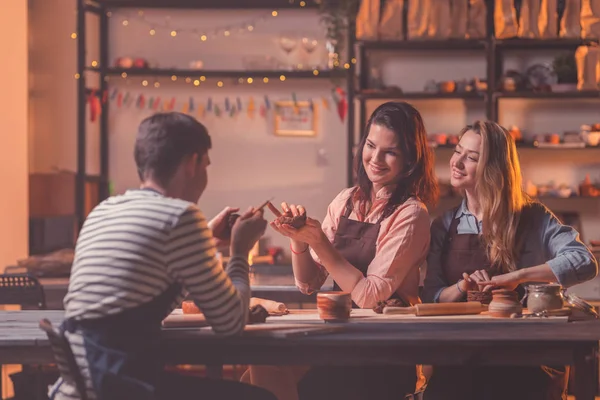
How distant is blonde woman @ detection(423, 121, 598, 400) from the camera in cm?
293

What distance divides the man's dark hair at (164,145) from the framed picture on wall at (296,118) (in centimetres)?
435

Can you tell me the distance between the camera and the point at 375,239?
9.70 feet

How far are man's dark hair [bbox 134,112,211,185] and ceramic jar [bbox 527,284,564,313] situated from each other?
1.09 meters

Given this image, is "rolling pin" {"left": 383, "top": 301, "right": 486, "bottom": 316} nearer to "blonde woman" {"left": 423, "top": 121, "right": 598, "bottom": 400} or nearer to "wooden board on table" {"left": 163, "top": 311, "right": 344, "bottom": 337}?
"blonde woman" {"left": 423, "top": 121, "right": 598, "bottom": 400}

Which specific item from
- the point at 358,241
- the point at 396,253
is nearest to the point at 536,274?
the point at 396,253

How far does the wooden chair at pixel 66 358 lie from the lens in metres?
2.09

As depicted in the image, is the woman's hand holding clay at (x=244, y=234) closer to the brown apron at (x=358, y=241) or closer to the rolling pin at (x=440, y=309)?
the rolling pin at (x=440, y=309)

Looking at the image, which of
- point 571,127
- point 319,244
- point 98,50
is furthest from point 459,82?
point 319,244

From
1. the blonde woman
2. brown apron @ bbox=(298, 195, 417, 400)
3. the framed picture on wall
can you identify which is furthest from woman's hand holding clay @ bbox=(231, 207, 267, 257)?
the framed picture on wall

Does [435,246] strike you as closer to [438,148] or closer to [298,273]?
[298,273]

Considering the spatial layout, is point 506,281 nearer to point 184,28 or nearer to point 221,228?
point 221,228

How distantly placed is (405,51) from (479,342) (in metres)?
4.37

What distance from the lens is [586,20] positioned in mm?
6000

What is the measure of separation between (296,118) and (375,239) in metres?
3.70
